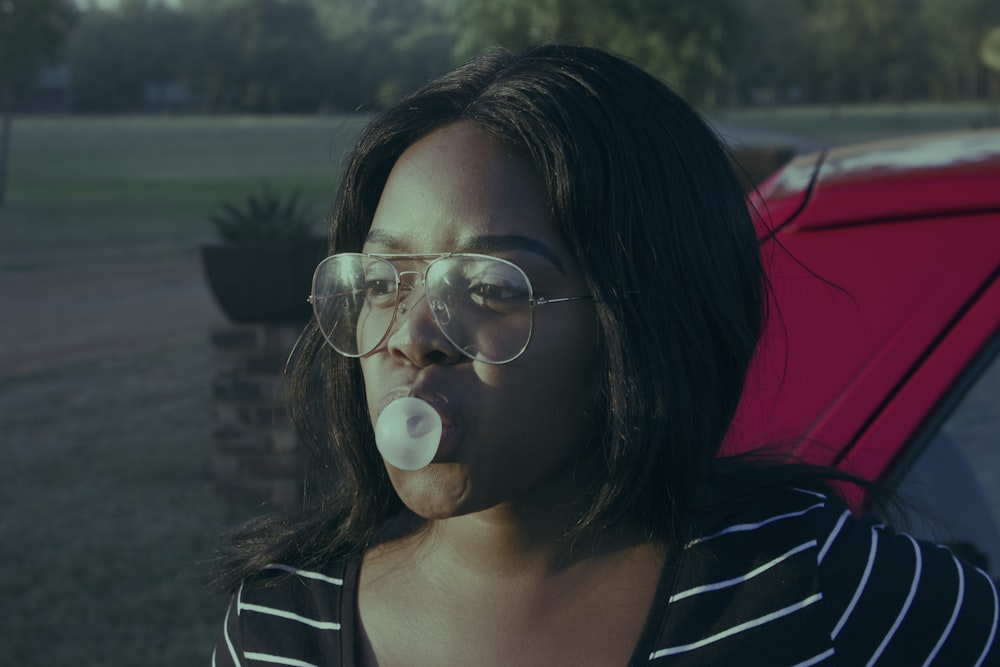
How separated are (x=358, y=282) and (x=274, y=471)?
4010 mm

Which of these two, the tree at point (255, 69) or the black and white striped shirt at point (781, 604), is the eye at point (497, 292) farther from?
the tree at point (255, 69)

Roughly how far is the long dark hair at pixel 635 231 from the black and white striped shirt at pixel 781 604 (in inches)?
2.8

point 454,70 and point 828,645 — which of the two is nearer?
point 828,645

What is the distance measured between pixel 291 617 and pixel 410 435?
34cm

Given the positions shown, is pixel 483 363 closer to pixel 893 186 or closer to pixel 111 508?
pixel 893 186

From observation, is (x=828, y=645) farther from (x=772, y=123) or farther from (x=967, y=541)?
(x=772, y=123)

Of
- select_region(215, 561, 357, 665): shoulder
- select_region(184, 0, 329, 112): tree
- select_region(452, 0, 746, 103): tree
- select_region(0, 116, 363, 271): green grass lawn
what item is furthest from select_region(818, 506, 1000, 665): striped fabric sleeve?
select_region(184, 0, 329, 112): tree

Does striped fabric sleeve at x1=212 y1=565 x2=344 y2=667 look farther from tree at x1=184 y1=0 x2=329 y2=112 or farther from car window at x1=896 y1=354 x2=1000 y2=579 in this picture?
tree at x1=184 y1=0 x2=329 y2=112

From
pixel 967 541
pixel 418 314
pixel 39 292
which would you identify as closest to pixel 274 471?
pixel 967 541

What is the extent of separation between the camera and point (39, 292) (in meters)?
12.0

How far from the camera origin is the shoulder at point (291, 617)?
1.35m

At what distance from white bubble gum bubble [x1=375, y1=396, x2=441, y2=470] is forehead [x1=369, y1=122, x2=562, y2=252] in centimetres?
19

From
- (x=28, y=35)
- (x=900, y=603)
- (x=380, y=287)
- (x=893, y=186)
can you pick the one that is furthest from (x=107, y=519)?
(x=28, y=35)

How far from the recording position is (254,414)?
5156mm
